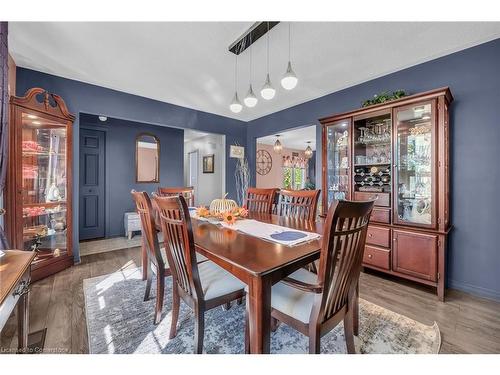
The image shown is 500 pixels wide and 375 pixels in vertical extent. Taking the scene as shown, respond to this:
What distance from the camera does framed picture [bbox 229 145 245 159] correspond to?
4.61m

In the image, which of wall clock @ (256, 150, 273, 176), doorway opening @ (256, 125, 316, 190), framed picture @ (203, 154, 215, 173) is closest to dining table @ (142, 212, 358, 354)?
framed picture @ (203, 154, 215, 173)

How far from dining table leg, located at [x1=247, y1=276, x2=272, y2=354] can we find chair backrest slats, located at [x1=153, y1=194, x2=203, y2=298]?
384 millimetres

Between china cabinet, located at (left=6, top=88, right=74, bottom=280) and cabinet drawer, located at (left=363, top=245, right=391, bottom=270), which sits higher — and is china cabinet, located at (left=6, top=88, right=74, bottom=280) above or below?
above

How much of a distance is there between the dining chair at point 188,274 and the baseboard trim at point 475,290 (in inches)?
93.2

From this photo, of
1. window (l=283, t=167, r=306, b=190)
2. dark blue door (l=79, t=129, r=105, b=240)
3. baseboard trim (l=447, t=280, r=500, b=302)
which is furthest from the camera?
window (l=283, t=167, r=306, b=190)

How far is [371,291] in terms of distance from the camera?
222 centimetres

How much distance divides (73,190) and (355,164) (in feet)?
12.0

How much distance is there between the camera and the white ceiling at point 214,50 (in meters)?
1.90

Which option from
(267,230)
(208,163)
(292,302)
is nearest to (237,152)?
(208,163)

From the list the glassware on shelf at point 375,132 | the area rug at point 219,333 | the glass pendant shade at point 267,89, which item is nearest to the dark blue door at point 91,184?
the area rug at point 219,333

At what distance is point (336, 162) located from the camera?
3.09m

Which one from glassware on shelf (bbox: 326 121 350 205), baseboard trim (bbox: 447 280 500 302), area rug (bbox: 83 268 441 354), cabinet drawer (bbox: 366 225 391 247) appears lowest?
area rug (bbox: 83 268 441 354)

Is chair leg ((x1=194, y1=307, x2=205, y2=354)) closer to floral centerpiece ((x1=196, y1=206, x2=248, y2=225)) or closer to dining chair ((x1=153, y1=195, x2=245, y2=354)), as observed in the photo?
dining chair ((x1=153, y1=195, x2=245, y2=354))
